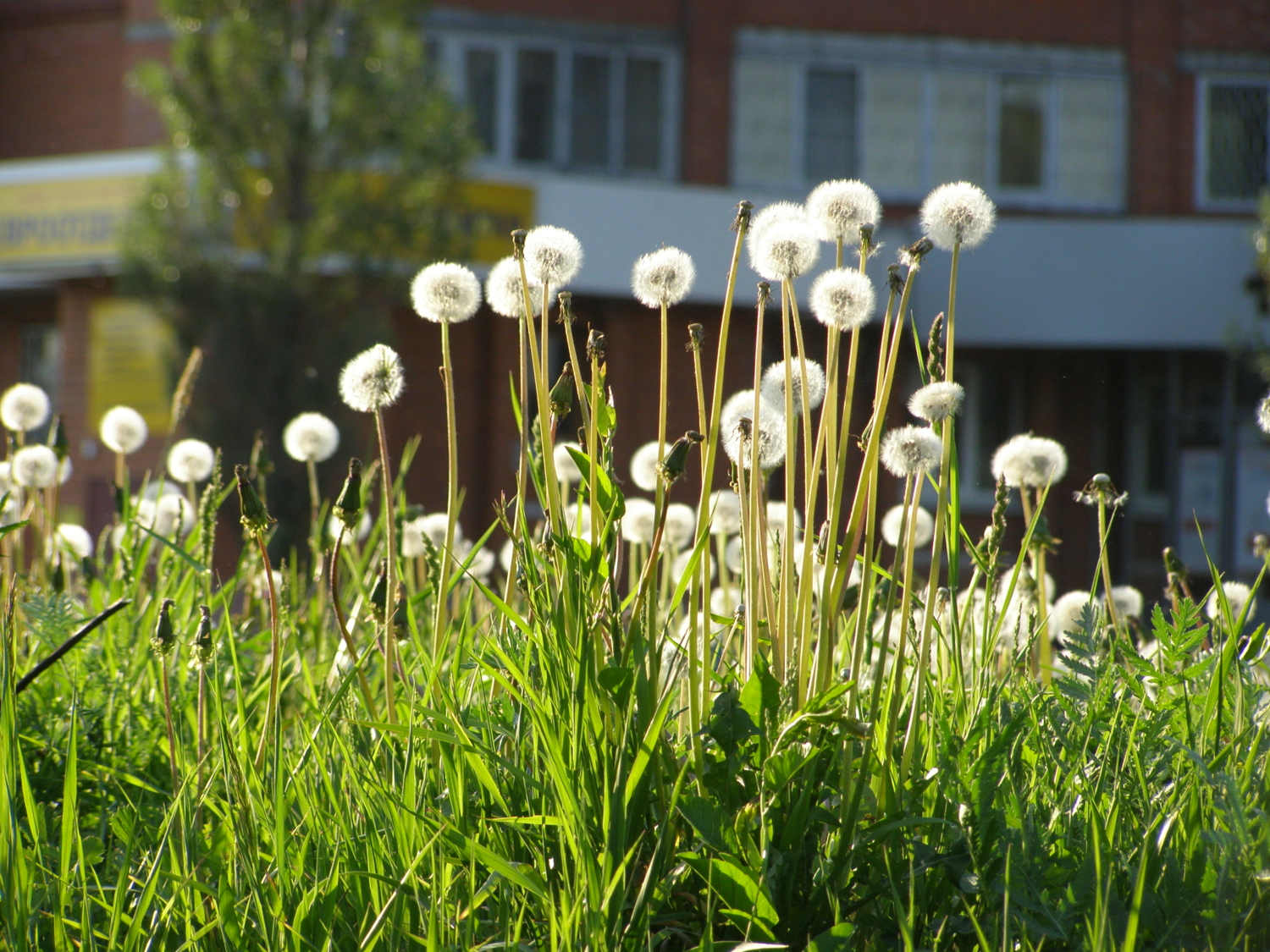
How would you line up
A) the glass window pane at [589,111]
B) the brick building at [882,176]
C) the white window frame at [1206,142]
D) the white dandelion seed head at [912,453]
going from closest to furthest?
the white dandelion seed head at [912,453] < the brick building at [882,176] < the glass window pane at [589,111] < the white window frame at [1206,142]

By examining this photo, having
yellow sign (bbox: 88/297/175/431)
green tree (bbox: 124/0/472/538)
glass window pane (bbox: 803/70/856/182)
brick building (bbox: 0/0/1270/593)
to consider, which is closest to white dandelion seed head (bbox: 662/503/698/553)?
green tree (bbox: 124/0/472/538)

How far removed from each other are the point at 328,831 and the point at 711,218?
13.7 metres

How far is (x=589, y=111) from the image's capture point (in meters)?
15.8

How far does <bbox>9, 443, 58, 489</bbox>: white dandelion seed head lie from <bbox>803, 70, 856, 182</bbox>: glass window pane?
564 inches

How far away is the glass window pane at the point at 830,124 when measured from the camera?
16188 mm

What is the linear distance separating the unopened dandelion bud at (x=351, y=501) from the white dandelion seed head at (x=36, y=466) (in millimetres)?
1288

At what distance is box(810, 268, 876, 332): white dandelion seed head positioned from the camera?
1.57 metres

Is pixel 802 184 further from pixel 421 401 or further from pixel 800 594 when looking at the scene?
pixel 800 594

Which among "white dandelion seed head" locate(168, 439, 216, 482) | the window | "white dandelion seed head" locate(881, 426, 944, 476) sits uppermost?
the window

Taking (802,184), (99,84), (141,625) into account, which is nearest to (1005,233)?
(802,184)

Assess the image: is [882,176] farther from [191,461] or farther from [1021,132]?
[191,461]

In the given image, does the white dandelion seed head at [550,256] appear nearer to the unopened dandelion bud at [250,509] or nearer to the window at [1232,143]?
the unopened dandelion bud at [250,509]

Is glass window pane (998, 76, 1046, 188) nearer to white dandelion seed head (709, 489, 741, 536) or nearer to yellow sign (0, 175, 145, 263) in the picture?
yellow sign (0, 175, 145, 263)

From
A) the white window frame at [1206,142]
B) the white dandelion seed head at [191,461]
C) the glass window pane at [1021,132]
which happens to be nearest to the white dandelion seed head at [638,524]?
the white dandelion seed head at [191,461]
